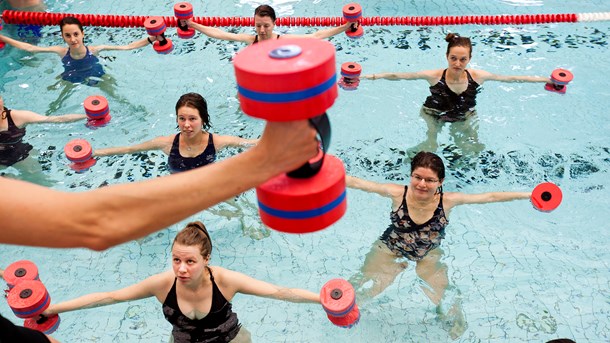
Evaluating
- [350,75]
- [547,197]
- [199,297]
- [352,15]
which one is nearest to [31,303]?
[199,297]

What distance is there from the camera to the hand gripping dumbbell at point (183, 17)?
6.64 meters

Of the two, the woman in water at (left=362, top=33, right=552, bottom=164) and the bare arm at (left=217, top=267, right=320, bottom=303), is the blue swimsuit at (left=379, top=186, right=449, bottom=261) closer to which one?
the bare arm at (left=217, top=267, right=320, bottom=303)

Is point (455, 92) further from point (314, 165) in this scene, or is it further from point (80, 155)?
point (314, 165)

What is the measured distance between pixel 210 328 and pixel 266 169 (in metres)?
2.64

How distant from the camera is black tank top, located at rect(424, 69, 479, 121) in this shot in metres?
5.66

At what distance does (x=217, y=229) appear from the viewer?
5.28m

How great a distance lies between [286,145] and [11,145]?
483 cm

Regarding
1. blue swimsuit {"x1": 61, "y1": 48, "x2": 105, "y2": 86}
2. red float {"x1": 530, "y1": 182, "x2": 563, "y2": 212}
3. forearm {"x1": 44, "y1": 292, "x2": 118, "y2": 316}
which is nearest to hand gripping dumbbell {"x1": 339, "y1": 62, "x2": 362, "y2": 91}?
red float {"x1": 530, "y1": 182, "x2": 563, "y2": 212}

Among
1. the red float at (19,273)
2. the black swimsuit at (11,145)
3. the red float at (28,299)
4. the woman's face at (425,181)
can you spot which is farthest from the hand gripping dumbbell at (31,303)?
the woman's face at (425,181)

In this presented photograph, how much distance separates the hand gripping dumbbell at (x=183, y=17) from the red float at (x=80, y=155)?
2.08m

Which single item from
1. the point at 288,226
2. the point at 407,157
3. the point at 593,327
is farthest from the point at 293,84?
the point at 407,157

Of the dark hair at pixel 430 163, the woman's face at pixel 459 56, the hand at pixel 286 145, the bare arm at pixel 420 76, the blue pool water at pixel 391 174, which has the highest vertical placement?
the hand at pixel 286 145

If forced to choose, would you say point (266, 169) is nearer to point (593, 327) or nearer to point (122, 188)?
point (122, 188)

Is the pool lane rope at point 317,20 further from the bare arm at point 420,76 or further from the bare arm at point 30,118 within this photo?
the bare arm at point 30,118
